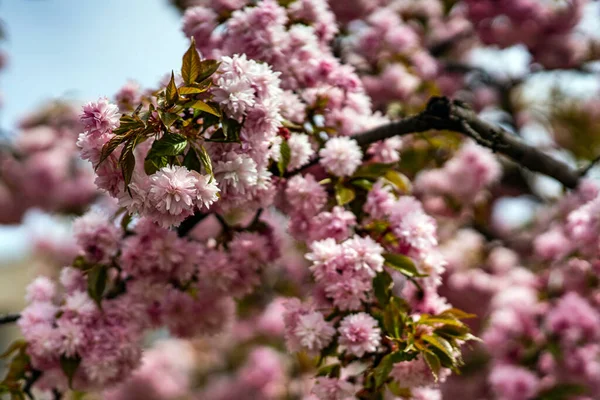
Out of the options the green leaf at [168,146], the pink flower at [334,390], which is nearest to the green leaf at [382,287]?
the pink flower at [334,390]

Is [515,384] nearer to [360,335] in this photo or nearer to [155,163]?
[360,335]

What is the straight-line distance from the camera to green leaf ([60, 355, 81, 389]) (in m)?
1.91

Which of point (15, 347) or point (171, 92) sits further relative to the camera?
point (15, 347)

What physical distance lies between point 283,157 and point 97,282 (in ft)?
2.41

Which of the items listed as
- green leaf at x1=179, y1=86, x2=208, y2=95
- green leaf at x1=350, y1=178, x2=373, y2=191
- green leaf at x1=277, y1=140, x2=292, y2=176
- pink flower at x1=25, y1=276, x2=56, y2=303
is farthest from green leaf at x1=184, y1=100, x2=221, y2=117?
pink flower at x1=25, y1=276, x2=56, y2=303

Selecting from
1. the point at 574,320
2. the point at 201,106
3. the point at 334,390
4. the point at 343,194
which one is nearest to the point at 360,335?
the point at 334,390

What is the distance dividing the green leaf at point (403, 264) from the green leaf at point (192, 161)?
2.13ft

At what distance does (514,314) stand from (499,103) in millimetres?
2349

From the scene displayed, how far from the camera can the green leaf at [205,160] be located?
1429 mm

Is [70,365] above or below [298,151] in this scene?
below

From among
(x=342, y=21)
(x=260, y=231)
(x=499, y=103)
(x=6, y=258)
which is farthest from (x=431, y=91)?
(x=6, y=258)

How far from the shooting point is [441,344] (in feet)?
5.54

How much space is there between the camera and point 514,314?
128 inches

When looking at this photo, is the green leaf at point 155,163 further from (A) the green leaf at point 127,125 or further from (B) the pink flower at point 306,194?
(B) the pink flower at point 306,194
